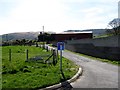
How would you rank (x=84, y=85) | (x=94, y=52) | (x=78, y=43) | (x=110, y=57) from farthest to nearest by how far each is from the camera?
(x=78, y=43)
(x=94, y=52)
(x=110, y=57)
(x=84, y=85)

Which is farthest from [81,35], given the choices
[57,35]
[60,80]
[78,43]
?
[60,80]

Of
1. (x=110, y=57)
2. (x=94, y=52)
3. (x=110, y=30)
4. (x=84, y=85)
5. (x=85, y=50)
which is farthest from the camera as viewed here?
(x=110, y=30)

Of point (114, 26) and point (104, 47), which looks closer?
point (104, 47)

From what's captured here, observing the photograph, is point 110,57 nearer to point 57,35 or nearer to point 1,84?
point 1,84

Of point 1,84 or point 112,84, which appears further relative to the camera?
point 112,84

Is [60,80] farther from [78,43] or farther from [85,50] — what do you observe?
[78,43]

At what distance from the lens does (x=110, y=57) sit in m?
31.2

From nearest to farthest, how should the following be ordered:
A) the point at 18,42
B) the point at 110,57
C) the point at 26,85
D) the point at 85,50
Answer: the point at 26,85 → the point at 110,57 → the point at 85,50 → the point at 18,42

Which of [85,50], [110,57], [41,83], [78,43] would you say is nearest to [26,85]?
[41,83]

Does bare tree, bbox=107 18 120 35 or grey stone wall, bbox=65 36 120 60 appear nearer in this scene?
grey stone wall, bbox=65 36 120 60

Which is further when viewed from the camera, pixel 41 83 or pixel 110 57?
pixel 110 57

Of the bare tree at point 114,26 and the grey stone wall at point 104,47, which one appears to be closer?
the grey stone wall at point 104,47

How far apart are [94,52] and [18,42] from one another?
3384 inches

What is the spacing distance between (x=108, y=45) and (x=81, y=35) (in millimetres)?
91254
